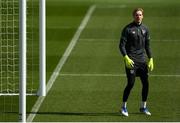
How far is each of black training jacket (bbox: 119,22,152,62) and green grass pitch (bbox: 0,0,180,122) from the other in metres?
1.29

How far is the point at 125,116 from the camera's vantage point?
17406mm

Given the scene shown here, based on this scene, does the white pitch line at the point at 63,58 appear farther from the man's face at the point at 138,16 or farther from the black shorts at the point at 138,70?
the man's face at the point at 138,16

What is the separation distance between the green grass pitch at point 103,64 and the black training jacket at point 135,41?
1.29 meters

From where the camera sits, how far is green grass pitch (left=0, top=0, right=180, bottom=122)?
17.9 meters

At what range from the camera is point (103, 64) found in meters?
22.7

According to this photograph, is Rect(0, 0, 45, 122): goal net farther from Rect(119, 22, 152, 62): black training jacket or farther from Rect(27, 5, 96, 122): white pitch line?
Rect(119, 22, 152, 62): black training jacket

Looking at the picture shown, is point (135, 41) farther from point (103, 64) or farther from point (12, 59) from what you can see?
point (103, 64)

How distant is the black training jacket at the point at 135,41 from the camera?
1709 centimetres

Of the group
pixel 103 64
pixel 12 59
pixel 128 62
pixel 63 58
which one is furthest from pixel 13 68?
pixel 128 62

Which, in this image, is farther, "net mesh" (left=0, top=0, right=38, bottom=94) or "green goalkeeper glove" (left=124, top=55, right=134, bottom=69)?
→ "net mesh" (left=0, top=0, right=38, bottom=94)

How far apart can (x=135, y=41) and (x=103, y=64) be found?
5.55 meters

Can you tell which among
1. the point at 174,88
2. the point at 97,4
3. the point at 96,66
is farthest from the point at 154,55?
the point at 97,4

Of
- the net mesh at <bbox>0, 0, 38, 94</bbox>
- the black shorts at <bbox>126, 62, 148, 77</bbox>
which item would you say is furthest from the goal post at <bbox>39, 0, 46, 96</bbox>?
the black shorts at <bbox>126, 62, 148, 77</bbox>

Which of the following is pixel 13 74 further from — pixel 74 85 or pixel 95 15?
pixel 95 15
